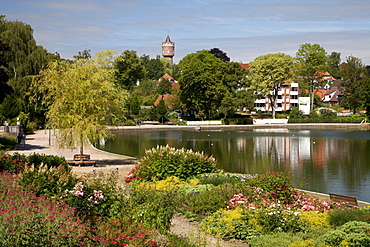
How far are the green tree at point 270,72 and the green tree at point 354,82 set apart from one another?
13.8 metres

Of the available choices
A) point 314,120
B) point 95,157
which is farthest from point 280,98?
point 95,157

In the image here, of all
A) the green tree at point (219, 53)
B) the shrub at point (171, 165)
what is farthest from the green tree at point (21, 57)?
the green tree at point (219, 53)

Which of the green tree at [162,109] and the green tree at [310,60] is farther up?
the green tree at [310,60]

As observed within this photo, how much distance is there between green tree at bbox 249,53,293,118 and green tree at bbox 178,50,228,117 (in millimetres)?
7898

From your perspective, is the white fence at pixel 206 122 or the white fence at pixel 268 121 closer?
the white fence at pixel 206 122

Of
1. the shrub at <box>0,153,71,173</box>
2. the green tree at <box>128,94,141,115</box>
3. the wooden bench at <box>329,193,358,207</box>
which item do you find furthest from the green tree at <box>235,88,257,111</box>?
the wooden bench at <box>329,193,358,207</box>

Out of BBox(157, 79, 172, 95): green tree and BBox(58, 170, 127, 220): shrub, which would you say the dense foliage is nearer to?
BBox(58, 170, 127, 220): shrub

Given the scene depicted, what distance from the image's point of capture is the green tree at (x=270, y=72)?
86.3 metres

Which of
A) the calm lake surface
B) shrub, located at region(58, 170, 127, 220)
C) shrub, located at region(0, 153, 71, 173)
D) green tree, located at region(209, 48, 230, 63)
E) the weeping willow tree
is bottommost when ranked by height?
the calm lake surface

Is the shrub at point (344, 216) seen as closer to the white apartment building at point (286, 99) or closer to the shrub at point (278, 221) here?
the shrub at point (278, 221)

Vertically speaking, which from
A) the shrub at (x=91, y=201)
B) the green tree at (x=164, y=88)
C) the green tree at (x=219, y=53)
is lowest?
the shrub at (x=91, y=201)

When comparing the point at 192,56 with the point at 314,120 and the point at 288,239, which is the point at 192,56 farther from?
the point at 288,239

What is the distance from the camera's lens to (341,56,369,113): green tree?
298ft

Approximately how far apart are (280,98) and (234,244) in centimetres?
10266
